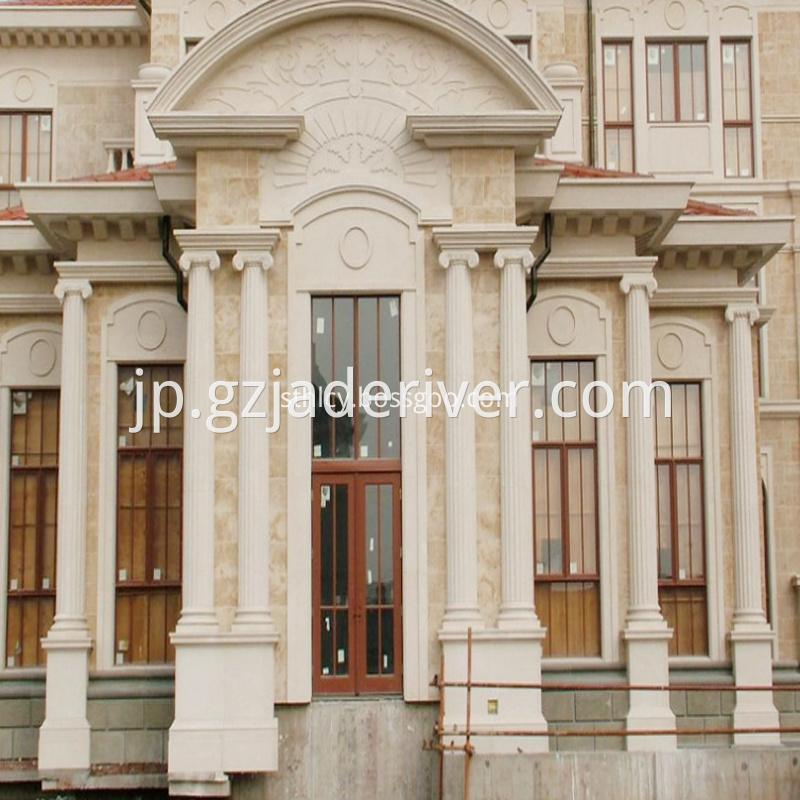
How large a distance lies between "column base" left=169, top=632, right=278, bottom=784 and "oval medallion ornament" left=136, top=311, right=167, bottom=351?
482 centimetres

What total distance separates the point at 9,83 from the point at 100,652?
44.8 feet

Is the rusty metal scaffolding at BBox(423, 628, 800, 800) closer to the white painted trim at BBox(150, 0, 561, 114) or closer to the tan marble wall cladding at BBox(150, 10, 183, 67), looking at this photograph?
the white painted trim at BBox(150, 0, 561, 114)

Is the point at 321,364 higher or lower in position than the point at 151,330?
lower

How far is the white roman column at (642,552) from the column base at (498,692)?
229 cm

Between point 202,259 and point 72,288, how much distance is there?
2.55m

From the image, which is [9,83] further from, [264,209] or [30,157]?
[264,209]

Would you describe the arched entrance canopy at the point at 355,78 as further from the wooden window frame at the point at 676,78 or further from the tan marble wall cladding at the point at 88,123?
the tan marble wall cladding at the point at 88,123

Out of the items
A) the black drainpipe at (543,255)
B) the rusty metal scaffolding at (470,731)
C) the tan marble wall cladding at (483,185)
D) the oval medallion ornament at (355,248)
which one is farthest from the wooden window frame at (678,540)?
the oval medallion ornament at (355,248)

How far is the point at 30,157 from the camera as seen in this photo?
32.2 m

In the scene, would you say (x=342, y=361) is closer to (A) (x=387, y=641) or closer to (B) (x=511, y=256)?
(B) (x=511, y=256)

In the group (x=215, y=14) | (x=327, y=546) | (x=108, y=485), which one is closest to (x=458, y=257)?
(x=327, y=546)

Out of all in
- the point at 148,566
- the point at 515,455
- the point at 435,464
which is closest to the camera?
the point at 515,455

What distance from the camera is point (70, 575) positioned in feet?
76.6

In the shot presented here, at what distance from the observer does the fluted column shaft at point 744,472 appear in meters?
25.0
